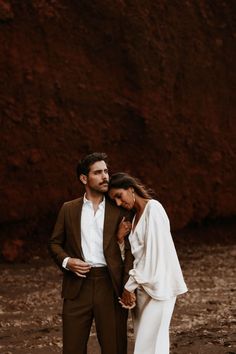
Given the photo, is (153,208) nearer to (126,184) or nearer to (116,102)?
(126,184)

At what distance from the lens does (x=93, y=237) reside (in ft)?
12.7

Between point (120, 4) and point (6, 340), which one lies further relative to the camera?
point (120, 4)

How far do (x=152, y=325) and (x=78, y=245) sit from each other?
63 cm

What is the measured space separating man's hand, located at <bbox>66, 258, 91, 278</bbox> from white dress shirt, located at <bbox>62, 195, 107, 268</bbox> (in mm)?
42

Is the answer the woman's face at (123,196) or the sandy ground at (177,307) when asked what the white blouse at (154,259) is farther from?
the sandy ground at (177,307)

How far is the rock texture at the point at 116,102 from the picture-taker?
9.42 metres

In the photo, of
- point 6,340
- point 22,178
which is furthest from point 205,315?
point 22,178

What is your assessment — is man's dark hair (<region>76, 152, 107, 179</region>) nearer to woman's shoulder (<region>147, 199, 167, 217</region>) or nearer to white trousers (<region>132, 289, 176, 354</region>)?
woman's shoulder (<region>147, 199, 167, 217</region>)

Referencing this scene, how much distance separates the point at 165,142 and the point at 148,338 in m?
6.80

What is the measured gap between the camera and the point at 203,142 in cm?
1076

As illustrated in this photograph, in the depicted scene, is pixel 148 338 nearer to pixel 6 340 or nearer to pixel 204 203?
pixel 6 340

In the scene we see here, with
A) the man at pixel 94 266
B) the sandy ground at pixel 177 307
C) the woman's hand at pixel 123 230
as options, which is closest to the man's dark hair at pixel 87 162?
the man at pixel 94 266

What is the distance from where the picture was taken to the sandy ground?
565 centimetres

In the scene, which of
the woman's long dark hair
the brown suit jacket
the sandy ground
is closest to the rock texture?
the sandy ground
